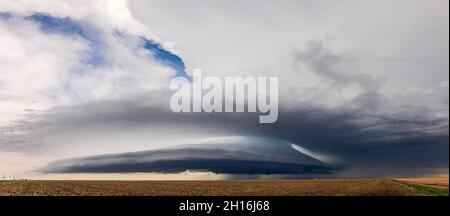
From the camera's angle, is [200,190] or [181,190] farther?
[200,190]
